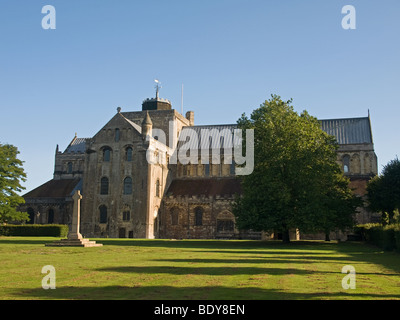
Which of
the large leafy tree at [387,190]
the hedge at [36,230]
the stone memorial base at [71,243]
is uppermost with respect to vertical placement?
the large leafy tree at [387,190]

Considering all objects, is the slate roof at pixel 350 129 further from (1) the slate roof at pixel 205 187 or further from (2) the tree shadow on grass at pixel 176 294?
(2) the tree shadow on grass at pixel 176 294

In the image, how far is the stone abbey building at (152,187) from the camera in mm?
65500

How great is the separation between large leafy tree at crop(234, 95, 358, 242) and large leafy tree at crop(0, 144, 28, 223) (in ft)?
101

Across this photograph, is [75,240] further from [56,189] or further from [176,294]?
[56,189]

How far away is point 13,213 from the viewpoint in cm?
6056

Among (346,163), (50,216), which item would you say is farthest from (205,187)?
(50,216)

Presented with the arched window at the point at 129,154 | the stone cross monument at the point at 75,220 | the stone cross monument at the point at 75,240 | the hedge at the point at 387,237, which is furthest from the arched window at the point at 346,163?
the stone cross monument at the point at 75,220

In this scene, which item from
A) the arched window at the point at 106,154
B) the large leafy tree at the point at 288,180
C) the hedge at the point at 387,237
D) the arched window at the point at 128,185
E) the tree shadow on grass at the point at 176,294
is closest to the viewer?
the tree shadow on grass at the point at 176,294

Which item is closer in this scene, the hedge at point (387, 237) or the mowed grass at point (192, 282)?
the mowed grass at point (192, 282)

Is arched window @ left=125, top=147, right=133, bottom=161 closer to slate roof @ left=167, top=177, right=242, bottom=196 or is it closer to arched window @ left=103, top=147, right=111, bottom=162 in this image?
arched window @ left=103, top=147, right=111, bottom=162

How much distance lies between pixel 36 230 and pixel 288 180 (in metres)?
33.9

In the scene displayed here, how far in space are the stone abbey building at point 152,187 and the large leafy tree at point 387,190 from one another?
9.41 m
